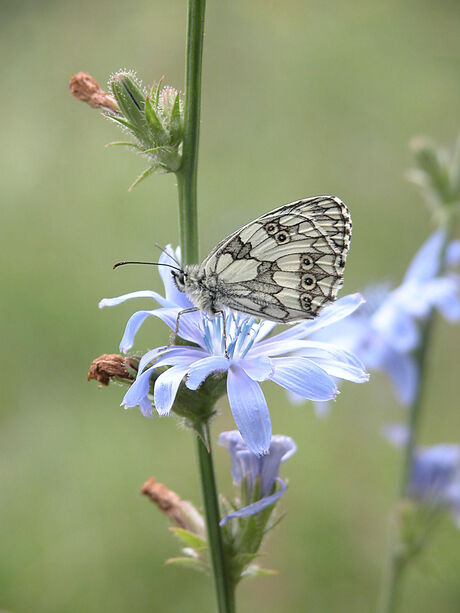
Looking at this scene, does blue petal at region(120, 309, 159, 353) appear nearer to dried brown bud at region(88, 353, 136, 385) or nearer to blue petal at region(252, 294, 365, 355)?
dried brown bud at region(88, 353, 136, 385)

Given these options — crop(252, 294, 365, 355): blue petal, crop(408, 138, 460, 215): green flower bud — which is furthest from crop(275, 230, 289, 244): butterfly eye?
crop(408, 138, 460, 215): green flower bud

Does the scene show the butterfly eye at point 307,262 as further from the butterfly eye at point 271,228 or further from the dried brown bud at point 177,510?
the dried brown bud at point 177,510

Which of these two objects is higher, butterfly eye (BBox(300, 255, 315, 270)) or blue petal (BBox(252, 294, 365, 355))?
butterfly eye (BBox(300, 255, 315, 270))

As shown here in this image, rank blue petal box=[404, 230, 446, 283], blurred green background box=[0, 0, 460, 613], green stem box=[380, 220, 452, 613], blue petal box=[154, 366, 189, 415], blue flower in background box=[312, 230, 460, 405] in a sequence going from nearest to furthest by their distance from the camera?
blue petal box=[154, 366, 189, 415] < green stem box=[380, 220, 452, 613] < blue flower in background box=[312, 230, 460, 405] < blue petal box=[404, 230, 446, 283] < blurred green background box=[0, 0, 460, 613]

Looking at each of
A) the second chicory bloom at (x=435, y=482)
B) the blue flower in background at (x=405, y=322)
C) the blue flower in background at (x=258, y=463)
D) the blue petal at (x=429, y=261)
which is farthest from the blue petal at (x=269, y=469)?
the blue petal at (x=429, y=261)

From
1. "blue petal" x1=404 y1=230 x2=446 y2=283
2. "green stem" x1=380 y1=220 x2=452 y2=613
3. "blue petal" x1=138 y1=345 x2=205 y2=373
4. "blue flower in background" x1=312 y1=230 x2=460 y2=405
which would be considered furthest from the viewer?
"blue petal" x1=404 y1=230 x2=446 y2=283

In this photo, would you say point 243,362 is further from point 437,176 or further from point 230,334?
point 437,176

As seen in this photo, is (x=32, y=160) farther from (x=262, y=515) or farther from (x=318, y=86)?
(x=262, y=515)
